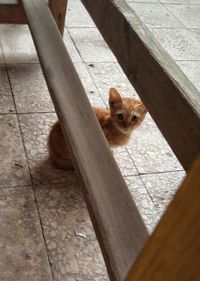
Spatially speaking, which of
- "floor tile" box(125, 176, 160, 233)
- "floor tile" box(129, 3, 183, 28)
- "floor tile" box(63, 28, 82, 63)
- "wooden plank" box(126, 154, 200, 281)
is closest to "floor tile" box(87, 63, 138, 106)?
"floor tile" box(63, 28, 82, 63)

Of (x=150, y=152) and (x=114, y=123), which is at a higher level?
(x=114, y=123)

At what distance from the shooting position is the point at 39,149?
198 cm

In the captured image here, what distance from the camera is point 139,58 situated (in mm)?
1159

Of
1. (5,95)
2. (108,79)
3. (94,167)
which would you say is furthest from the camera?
(108,79)

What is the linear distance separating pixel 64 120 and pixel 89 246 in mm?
546

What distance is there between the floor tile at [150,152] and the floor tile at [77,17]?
1.22 m

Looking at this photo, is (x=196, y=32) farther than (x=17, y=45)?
Yes

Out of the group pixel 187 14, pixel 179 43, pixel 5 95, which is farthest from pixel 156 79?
pixel 187 14

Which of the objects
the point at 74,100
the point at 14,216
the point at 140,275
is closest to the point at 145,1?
the point at 74,100

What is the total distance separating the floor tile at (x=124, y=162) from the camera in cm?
196

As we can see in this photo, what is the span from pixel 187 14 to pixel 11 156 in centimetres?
240

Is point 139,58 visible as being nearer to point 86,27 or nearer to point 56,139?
point 56,139

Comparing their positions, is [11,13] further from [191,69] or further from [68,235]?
[68,235]

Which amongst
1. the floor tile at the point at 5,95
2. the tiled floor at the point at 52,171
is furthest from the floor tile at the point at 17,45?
the floor tile at the point at 5,95
